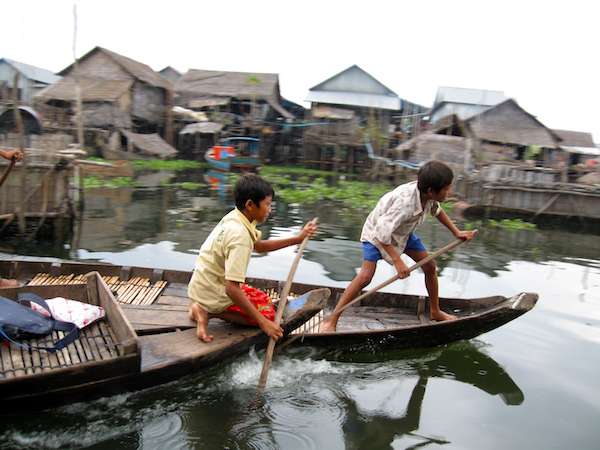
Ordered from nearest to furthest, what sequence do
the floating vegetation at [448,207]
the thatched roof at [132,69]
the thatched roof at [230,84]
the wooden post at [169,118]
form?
1. the floating vegetation at [448,207]
2. the thatched roof at [132,69]
3. the wooden post at [169,118]
4. the thatched roof at [230,84]

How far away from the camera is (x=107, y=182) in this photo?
15.2 meters

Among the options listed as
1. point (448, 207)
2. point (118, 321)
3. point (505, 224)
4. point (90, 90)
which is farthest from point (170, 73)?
point (118, 321)

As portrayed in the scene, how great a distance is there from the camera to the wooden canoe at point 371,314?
3.84 meters

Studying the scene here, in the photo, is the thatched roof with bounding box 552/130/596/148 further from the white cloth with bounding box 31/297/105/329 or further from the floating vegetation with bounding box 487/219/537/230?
the white cloth with bounding box 31/297/105/329

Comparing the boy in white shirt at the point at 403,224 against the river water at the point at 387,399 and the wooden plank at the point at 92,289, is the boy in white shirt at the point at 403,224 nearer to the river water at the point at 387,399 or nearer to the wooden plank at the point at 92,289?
the river water at the point at 387,399

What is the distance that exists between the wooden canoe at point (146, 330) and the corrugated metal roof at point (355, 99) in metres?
24.7

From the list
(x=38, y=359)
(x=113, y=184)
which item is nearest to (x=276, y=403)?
(x=38, y=359)

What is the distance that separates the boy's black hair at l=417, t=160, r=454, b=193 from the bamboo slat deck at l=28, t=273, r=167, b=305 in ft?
8.01

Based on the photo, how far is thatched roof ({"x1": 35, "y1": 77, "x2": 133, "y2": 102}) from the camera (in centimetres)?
2312

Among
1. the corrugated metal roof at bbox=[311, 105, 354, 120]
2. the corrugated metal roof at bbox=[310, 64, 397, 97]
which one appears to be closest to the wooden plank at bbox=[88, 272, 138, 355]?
the corrugated metal roof at bbox=[311, 105, 354, 120]

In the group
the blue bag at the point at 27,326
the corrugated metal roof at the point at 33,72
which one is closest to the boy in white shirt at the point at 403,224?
the blue bag at the point at 27,326

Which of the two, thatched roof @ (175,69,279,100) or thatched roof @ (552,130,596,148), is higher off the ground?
thatched roof @ (175,69,279,100)

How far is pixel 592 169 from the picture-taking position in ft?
59.0

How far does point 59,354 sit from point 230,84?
25.9 metres
